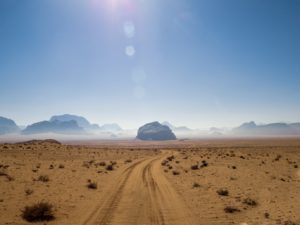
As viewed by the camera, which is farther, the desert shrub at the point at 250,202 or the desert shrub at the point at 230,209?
the desert shrub at the point at 250,202

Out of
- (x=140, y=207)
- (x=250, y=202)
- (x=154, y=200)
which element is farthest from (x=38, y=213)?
(x=250, y=202)

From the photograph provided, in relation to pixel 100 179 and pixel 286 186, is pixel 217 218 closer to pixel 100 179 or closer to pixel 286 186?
pixel 286 186

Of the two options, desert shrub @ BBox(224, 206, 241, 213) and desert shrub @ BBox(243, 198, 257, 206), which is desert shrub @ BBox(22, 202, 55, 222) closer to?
desert shrub @ BBox(224, 206, 241, 213)

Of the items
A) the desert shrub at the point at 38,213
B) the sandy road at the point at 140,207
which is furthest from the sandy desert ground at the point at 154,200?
the desert shrub at the point at 38,213

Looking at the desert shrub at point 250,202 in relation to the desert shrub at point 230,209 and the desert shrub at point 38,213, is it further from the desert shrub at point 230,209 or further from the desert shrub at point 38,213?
the desert shrub at point 38,213

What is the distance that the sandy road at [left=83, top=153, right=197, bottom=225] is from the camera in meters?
11.4

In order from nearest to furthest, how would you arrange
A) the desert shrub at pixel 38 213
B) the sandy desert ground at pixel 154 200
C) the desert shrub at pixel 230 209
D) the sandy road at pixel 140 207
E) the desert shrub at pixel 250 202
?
the sandy road at pixel 140 207 < the desert shrub at pixel 38 213 < the sandy desert ground at pixel 154 200 < the desert shrub at pixel 230 209 < the desert shrub at pixel 250 202

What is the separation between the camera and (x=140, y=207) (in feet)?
44.4

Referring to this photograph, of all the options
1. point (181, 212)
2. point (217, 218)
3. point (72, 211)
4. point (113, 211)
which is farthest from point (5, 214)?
point (217, 218)

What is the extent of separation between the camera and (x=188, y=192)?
1773 cm

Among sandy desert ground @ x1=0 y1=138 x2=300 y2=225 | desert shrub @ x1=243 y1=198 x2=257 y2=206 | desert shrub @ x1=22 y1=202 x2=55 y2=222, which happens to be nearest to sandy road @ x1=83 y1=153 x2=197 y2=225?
sandy desert ground @ x1=0 y1=138 x2=300 y2=225

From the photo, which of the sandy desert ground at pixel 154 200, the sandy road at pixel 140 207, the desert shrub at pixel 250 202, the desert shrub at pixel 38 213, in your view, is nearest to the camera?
the sandy road at pixel 140 207

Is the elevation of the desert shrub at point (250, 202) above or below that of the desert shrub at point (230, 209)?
above

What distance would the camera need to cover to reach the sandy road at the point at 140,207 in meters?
11.4
